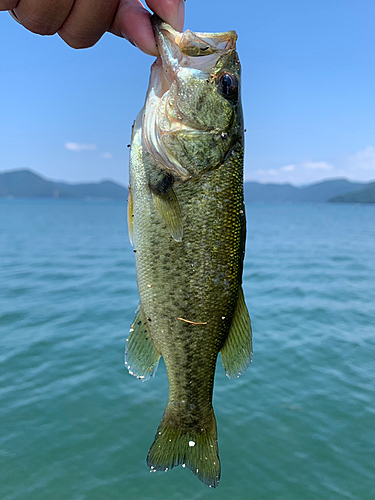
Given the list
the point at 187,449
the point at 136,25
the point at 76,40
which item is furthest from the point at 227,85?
the point at 187,449

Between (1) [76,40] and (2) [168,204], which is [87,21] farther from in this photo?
(2) [168,204]

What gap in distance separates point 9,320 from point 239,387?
29.6 feet

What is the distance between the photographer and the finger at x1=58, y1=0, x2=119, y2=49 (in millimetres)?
2533

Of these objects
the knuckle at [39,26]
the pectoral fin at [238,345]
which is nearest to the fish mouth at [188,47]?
the knuckle at [39,26]

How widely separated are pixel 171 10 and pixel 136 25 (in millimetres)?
283

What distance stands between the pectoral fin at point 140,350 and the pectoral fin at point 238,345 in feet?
1.81

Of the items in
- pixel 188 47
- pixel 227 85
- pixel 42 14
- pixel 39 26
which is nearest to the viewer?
pixel 42 14

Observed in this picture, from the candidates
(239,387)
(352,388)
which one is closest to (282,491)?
(239,387)

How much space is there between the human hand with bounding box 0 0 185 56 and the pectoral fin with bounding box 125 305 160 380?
6.53 feet

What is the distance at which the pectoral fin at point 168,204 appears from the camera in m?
2.61

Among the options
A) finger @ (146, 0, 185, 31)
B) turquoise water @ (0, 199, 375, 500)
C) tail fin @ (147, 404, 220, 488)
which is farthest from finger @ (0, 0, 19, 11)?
turquoise water @ (0, 199, 375, 500)

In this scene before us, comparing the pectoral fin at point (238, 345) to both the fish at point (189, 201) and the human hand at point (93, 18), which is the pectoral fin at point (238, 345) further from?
the human hand at point (93, 18)

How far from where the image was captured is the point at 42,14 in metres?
2.45

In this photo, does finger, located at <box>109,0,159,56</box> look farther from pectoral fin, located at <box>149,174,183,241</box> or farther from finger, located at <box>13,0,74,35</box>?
pectoral fin, located at <box>149,174,183,241</box>
